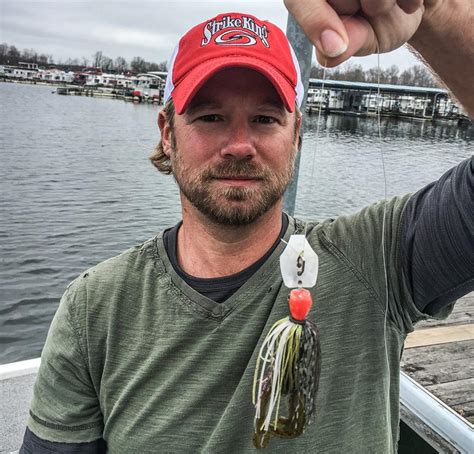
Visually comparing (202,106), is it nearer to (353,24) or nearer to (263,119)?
(263,119)

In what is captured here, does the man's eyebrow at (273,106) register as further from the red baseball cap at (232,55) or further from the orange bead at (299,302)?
the orange bead at (299,302)

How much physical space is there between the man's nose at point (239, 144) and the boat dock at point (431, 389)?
1.74 metres

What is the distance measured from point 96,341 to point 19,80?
4814 inches

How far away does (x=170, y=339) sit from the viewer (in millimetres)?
1531

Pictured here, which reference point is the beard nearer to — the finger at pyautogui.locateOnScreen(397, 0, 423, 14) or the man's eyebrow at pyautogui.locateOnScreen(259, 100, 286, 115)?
the man's eyebrow at pyautogui.locateOnScreen(259, 100, 286, 115)

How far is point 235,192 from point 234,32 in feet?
1.76

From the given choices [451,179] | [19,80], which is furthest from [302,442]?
[19,80]

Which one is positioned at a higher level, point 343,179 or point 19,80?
point 19,80

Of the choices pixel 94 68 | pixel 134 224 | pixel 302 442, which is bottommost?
pixel 134 224

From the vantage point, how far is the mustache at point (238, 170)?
1.54 meters

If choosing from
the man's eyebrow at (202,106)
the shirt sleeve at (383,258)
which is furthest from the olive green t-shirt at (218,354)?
the man's eyebrow at (202,106)

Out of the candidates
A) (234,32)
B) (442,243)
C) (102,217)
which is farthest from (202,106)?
(102,217)

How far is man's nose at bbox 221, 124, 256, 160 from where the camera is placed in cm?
154

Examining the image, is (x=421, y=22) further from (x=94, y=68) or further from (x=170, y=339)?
(x=94, y=68)
